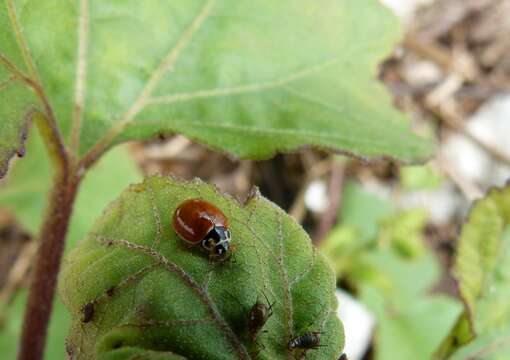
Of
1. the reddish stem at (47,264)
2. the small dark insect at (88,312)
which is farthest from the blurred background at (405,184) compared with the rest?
the small dark insect at (88,312)

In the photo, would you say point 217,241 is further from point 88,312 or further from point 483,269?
point 483,269

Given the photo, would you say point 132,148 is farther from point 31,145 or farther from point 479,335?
point 479,335

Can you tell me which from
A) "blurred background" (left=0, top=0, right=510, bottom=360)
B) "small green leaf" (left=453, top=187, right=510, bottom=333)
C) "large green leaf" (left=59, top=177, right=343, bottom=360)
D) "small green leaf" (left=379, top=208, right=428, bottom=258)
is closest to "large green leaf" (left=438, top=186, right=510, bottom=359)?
"small green leaf" (left=453, top=187, right=510, bottom=333)

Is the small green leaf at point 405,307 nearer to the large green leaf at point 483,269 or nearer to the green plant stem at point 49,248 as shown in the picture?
the large green leaf at point 483,269

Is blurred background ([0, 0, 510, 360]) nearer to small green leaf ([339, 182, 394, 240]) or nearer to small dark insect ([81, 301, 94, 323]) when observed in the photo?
small green leaf ([339, 182, 394, 240])

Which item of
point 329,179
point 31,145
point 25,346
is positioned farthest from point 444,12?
point 25,346

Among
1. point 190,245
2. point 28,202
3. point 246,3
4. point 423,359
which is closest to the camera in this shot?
point 190,245

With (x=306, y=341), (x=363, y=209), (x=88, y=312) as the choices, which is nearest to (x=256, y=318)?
(x=306, y=341)
